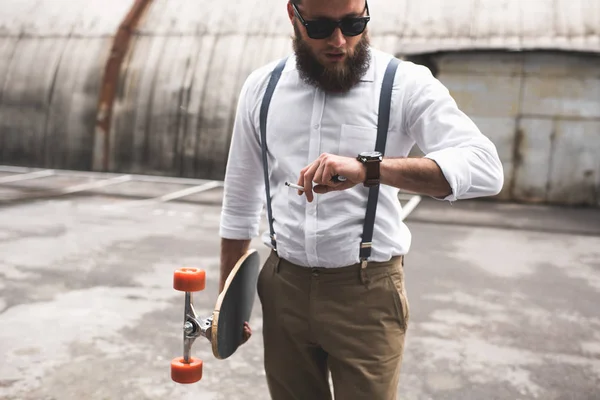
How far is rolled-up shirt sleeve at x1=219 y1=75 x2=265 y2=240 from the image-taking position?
7.99 ft

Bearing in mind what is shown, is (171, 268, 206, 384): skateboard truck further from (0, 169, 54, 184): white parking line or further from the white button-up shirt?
(0, 169, 54, 184): white parking line

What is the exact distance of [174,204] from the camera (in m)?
10.4

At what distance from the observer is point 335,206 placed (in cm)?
224

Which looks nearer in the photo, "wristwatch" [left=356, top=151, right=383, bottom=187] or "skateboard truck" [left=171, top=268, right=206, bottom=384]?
"wristwatch" [left=356, top=151, right=383, bottom=187]

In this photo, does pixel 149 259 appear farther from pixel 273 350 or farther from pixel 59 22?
pixel 59 22

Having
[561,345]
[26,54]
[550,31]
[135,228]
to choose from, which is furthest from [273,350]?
[26,54]

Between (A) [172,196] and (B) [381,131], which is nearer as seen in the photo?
(B) [381,131]

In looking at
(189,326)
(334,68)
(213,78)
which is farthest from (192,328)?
(213,78)

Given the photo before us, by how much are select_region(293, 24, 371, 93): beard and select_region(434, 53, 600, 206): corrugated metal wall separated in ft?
32.8

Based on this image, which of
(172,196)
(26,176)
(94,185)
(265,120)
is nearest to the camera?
(265,120)

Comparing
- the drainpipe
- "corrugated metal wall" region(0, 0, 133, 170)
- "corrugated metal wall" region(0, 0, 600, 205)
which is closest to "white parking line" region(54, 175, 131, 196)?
"corrugated metal wall" region(0, 0, 600, 205)

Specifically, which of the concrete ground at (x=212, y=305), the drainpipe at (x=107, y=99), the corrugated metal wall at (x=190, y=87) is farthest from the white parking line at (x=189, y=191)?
the drainpipe at (x=107, y=99)

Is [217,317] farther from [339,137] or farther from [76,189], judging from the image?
[76,189]

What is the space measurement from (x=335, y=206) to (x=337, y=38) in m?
0.54
